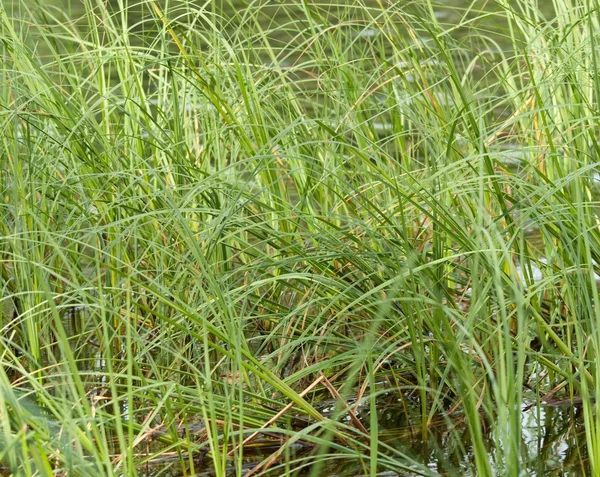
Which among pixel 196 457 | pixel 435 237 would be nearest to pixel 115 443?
pixel 196 457

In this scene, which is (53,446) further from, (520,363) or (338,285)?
(520,363)

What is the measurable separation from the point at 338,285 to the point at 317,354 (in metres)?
0.27

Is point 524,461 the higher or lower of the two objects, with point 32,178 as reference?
lower

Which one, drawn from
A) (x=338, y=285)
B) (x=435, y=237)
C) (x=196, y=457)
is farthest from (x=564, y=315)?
(x=196, y=457)

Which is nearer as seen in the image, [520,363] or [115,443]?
[520,363]

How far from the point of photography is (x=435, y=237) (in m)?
1.98

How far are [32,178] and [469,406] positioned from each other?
1.06 metres

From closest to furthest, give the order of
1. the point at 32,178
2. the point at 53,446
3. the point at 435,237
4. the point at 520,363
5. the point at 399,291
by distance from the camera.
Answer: the point at 520,363 → the point at 53,446 → the point at 399,291 → the point at 435,237 → the point at 32,178

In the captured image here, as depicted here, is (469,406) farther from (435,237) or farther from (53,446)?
(53,446)

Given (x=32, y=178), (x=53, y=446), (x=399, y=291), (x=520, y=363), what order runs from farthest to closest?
(x=32, y=178), (x=399, y=291), (x=53, y=446), (x=520, y=363)

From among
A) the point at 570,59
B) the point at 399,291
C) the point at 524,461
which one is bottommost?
the point at 524,461

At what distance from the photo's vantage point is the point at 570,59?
223cm

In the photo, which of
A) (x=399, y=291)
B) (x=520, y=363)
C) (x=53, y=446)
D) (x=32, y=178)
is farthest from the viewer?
(x=32, y=178)

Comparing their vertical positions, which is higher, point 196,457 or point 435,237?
point 435,237
